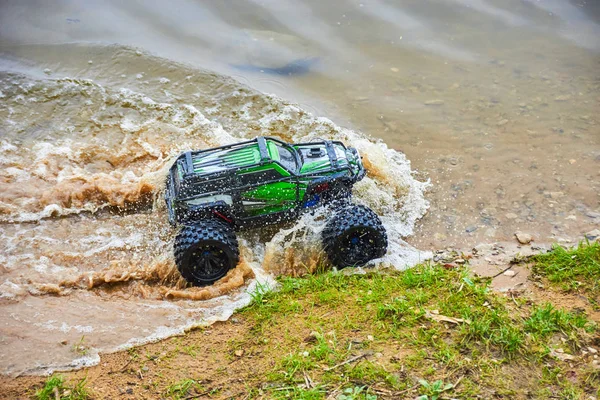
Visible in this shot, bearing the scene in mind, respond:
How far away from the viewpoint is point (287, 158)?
6699 mm

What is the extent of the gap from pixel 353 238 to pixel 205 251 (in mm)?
1591

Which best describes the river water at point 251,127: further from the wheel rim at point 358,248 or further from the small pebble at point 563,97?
the wheel rim at point 358,248

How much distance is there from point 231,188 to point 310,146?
3.98 feet

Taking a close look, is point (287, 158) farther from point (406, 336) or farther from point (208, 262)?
point (406, 336)

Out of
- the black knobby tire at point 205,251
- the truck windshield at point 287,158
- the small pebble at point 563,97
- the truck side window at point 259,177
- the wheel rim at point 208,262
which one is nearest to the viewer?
the black knobby tire at point 205,251

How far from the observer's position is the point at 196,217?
6398 millimetres

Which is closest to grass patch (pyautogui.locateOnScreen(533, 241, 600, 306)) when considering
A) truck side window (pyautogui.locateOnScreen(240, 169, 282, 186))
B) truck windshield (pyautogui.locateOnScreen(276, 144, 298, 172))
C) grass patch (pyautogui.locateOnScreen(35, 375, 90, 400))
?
truck windshield (pyautogui.locateOnScreen(276, 144, 298, 172))

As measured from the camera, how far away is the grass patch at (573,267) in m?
5.83

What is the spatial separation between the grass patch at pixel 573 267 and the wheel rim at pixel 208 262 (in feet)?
10.8

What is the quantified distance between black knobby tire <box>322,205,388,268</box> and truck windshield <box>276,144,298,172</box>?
0.72 m

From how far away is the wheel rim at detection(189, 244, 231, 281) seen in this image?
20.3 feet

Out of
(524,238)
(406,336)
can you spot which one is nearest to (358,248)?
(406,336)

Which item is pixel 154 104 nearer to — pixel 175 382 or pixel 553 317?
pixel 175 382

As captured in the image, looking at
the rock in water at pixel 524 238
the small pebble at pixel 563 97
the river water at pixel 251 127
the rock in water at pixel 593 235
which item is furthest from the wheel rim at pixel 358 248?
the small pebble at pixel 563 97
